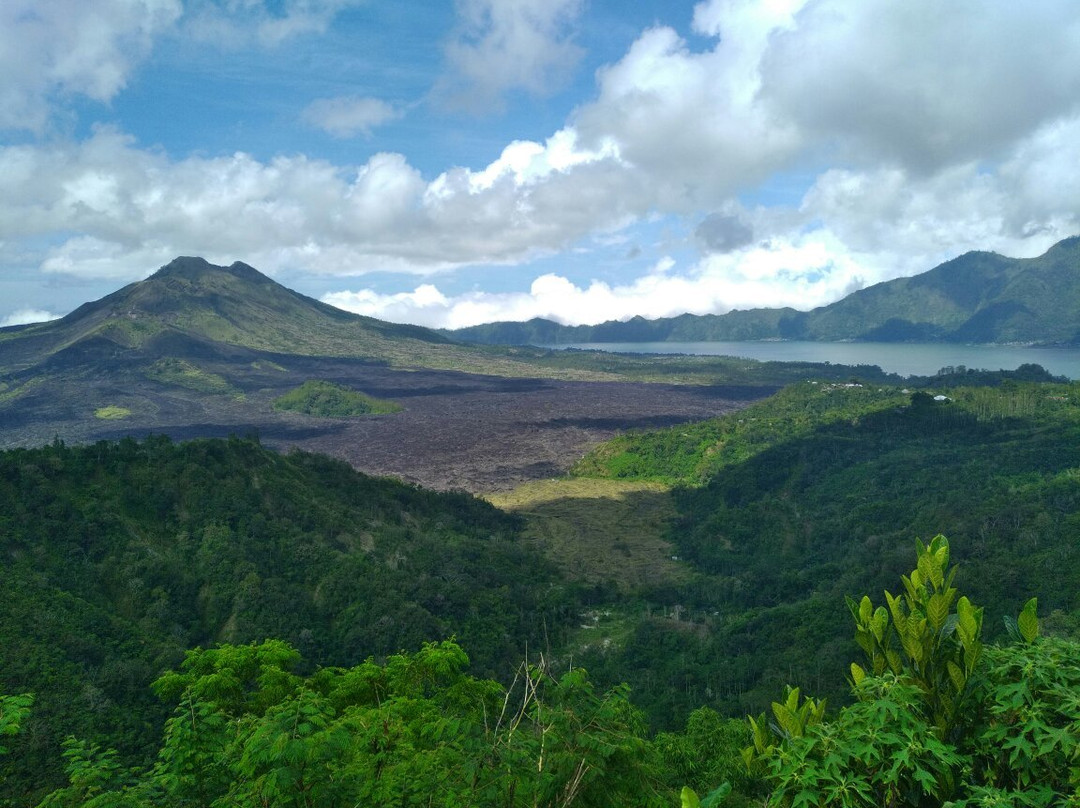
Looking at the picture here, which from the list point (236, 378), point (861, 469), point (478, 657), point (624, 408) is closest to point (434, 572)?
point (478, 657)

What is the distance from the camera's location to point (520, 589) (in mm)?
46062

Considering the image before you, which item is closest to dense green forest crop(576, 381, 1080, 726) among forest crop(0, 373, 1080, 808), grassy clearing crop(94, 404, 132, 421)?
forest crop(0, 373, 1080, 808)

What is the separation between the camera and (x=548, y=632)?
1674 inches

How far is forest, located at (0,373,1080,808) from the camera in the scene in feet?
17.9

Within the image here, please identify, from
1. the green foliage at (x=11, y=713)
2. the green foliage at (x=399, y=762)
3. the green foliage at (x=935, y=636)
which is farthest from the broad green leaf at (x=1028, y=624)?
the green foliage at (x=11, y=713)

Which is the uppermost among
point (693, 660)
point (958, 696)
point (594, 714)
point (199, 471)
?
point (958, 696)

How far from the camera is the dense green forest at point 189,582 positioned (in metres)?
23.6

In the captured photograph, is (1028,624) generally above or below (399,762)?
above

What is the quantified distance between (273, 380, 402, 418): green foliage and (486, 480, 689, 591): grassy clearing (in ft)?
261

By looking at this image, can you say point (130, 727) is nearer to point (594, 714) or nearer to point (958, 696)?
point (594, 714)

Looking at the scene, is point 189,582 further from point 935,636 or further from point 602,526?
point 602,526

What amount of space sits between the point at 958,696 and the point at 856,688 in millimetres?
896

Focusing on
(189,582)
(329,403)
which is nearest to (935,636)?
(189,582)

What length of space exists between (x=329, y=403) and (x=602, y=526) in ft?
356
